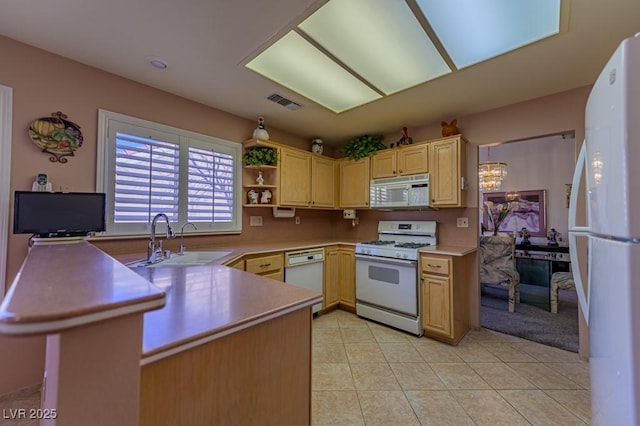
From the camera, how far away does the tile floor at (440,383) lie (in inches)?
67.2

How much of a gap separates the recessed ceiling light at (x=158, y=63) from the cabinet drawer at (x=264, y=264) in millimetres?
1843

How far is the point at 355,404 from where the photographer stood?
5.98 feet

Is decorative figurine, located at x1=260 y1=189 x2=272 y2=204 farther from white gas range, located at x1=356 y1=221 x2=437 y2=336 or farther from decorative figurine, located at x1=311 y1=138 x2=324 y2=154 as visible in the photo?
white gas range, located at x1=356 y1=221 x2=437 y2=336

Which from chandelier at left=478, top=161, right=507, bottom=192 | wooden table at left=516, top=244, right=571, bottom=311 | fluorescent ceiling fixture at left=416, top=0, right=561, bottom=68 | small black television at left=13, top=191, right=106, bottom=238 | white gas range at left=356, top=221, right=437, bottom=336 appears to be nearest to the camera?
fluorescent ceiling fixture at left=416, top=0, right=561, bottom=68

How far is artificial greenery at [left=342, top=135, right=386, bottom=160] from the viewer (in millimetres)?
3711

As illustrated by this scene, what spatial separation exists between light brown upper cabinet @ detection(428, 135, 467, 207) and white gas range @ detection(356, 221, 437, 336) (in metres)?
0.46

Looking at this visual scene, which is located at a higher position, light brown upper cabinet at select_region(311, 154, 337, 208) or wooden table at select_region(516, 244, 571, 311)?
light brown upper cabinet at select_region(311, 154, 337, 208)

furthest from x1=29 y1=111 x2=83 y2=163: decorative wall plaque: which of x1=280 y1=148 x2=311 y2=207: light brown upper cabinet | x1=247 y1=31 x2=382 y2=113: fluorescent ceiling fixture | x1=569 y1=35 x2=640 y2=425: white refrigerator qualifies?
x1=569 y1=35 x2=640 y2=425: white refrigerator

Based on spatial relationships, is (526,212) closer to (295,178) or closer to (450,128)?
(450,128)

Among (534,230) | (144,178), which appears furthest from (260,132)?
(534,230)

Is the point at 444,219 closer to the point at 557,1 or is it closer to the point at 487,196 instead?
the point at 557,1

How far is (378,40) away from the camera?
1880 millimetres

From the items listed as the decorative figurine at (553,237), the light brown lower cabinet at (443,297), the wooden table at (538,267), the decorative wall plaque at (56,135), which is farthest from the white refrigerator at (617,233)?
the decorative figurine at (553,237)

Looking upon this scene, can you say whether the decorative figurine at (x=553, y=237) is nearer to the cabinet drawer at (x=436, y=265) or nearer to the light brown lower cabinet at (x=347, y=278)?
the cabinet drawer at (x=436, y=265)
